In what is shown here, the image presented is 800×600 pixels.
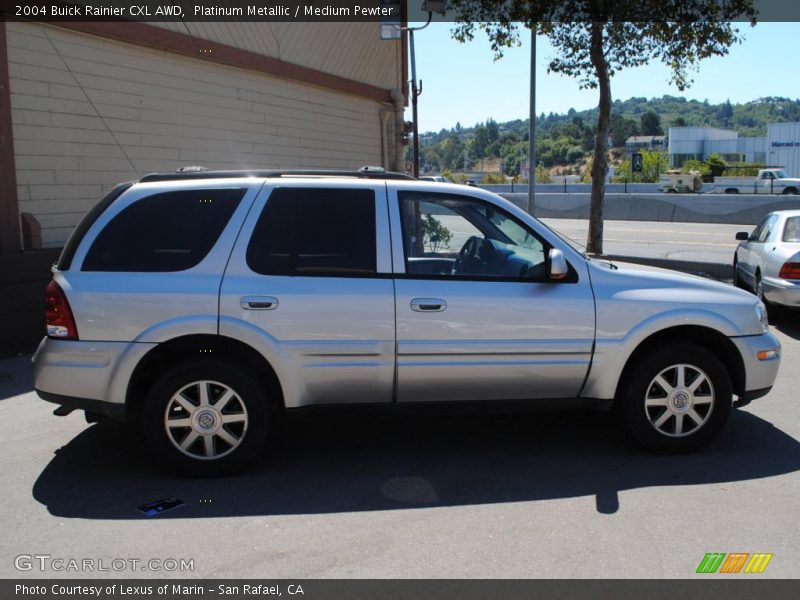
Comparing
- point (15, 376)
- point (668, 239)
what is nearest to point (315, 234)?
Result: point (15, 376)

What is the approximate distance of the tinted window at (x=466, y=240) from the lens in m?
4.86

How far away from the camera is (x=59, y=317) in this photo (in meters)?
4.54

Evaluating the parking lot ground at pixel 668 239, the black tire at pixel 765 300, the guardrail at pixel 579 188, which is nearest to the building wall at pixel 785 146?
the guardrail at pixel 579 188

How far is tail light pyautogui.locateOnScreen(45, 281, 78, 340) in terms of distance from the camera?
4.52 m

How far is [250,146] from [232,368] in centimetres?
810

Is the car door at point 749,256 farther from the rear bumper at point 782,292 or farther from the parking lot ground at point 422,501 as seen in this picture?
the parking lot ground at point 422,501

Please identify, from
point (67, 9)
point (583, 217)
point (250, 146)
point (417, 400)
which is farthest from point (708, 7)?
point (583, 217)

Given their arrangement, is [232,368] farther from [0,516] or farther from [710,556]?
[710,556]

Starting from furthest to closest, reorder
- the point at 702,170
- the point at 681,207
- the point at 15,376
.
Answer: the point at 702,170
the point at 681,207
the point at 15,376

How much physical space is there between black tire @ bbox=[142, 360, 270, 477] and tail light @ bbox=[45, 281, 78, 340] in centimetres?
60

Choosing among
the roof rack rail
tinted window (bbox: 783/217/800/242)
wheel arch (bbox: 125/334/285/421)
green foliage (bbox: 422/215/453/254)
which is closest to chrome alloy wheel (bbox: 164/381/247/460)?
wheel arch (bbox: 125/334/285/421)

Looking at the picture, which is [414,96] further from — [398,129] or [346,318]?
[346,318]

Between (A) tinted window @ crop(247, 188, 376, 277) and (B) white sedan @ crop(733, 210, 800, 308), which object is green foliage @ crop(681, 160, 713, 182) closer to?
(B) white sedan @ crop(733, 210, 800, 308)

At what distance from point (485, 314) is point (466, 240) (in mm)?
623
